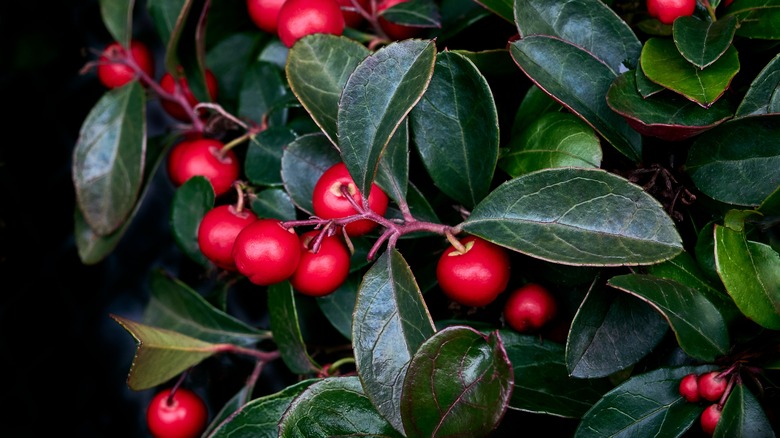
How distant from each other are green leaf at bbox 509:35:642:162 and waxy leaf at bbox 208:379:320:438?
1.40 feet

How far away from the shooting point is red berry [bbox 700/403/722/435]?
2.37ft

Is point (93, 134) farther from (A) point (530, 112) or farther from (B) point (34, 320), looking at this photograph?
(A) point (530, 112)

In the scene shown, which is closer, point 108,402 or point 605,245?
point 605,245

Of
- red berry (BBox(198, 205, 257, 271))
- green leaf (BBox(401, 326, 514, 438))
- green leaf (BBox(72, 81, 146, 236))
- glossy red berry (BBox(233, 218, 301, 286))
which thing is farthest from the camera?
green leaf (BBox(72, 81, 146, 236))

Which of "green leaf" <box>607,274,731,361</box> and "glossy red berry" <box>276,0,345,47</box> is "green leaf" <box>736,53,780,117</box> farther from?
"glossy red berry" <box>276,0,345,47</box>

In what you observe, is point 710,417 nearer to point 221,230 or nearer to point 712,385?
point 712,385

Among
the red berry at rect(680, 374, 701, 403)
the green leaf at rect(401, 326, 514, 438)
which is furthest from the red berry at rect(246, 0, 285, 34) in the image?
the red berry at rect(680, 374, 701, 403)

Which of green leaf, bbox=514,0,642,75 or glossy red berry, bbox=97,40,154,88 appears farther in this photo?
glossy red berry, bbox=97,40,154,88

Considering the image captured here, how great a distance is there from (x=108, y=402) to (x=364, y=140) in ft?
2.56

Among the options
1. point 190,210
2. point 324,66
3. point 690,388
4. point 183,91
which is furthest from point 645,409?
point 183,91

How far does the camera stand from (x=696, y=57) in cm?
71

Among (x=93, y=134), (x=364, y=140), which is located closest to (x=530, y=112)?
(x=364, y=140)

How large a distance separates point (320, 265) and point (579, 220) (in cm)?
28

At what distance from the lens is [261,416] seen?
85 centimetres
